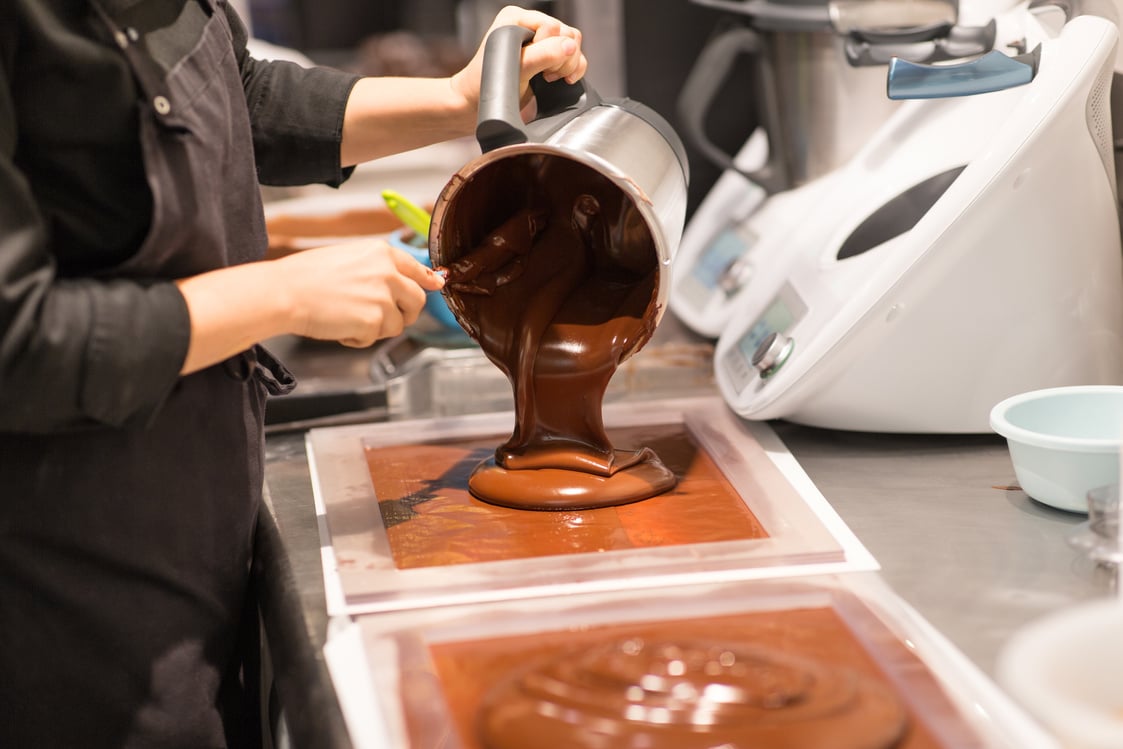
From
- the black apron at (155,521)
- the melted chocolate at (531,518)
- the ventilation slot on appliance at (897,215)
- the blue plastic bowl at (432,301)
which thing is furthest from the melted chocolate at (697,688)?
the blue plastic bowl at (432,301)

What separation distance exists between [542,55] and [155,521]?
54 cm

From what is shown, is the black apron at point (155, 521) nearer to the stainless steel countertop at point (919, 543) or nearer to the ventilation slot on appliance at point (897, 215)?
the stainless steel countertop at point (919, 543)

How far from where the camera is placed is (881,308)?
49.2 inches

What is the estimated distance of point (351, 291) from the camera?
99cm

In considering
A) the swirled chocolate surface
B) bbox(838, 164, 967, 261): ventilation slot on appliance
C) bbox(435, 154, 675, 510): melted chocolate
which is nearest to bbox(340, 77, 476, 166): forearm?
bbox(435, 154, 675, 510): melted chocolate

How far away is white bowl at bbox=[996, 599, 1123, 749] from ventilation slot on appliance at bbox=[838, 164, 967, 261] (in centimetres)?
73

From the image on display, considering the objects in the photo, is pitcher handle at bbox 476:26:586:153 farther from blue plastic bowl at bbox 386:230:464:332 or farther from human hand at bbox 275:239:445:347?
blue plastic bowl at bbox 386:230:464:332

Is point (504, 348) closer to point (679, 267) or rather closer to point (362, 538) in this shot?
point (362, 538)

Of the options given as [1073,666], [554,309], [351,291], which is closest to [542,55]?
[554,309]

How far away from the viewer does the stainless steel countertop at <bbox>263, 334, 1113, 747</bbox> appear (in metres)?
0.95

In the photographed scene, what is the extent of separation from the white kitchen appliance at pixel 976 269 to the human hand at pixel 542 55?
12.3 inches

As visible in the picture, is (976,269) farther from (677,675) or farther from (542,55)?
(677,675)

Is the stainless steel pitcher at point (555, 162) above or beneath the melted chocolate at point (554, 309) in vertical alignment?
above

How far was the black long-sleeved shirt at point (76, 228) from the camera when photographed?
0.85m
